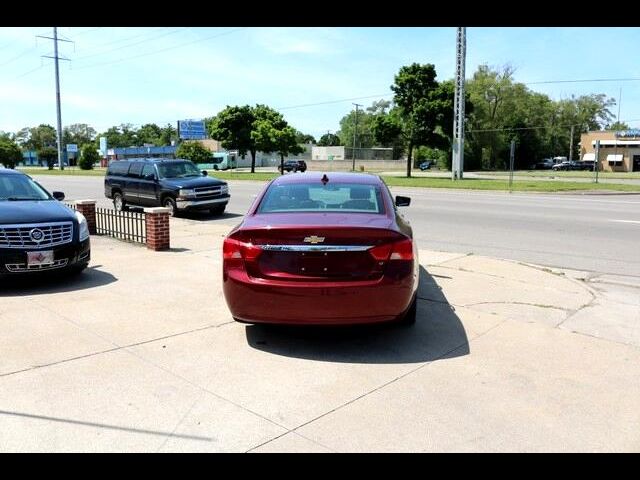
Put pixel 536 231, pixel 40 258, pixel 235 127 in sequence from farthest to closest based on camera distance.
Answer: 1. pixel 235 127
2. pixel 536 231
3. pixel 40 258

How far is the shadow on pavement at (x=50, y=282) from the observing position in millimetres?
6664

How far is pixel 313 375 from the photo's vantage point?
4258mm

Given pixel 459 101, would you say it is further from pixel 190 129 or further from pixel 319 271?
pixel 190 129

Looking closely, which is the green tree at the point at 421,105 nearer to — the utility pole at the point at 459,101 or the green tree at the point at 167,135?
the utility pole at the point at 459,101

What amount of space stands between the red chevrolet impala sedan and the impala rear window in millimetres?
523

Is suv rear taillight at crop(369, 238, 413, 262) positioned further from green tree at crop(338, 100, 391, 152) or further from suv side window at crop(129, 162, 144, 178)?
green tree at crop(338, 100, 391, 152)

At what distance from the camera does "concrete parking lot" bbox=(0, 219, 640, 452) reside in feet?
10.9

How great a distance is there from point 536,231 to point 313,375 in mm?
9889

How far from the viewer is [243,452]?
3.14 meters

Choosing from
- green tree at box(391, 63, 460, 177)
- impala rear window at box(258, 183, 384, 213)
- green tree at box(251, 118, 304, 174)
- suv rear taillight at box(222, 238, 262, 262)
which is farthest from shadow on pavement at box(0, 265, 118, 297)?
green tree at box(251, 118, 304, 174)

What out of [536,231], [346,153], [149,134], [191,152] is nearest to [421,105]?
[191,152]
